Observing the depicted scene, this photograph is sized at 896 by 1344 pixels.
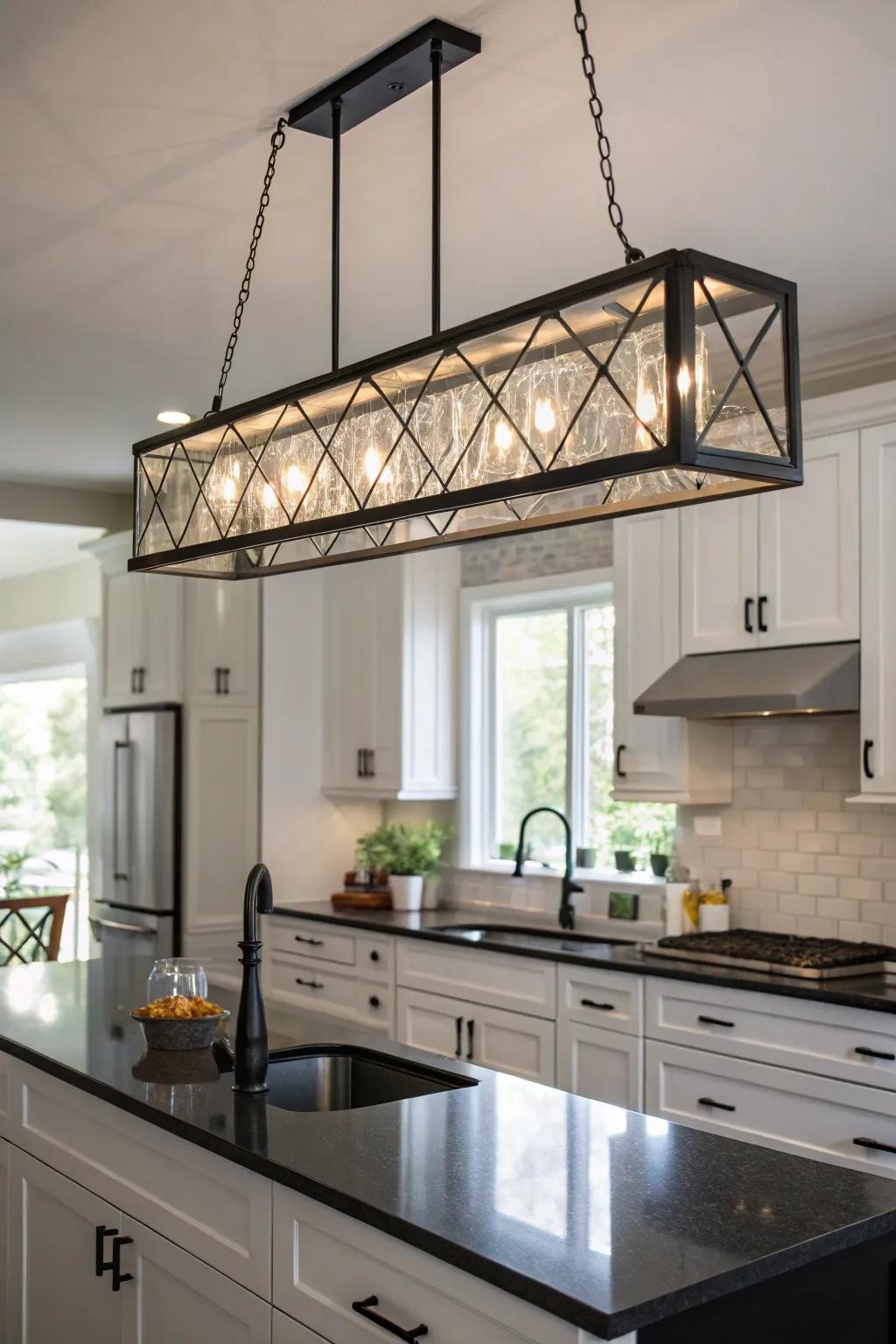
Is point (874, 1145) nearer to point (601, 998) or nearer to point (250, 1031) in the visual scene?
point (601, 998)

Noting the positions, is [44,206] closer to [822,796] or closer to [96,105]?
[96,105]

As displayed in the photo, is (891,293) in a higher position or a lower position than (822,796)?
higher

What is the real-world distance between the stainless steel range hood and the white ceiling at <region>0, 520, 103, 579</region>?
11.8 feet

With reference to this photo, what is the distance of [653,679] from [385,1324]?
2904 mm

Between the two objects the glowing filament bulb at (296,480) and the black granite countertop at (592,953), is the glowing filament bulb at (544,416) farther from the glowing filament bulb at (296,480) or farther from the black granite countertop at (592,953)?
the black granite countertop at (592,953)

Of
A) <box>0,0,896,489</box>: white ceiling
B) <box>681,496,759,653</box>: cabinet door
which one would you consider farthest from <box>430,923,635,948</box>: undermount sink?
<box>0,0,896,489</box>: white ceiling

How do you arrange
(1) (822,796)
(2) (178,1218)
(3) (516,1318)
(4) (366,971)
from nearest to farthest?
(3) (516,1318) → (2) (178,1218) → (1) (822,796) → (4) (366,971)

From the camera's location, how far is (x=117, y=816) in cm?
638

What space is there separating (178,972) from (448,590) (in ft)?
10.2

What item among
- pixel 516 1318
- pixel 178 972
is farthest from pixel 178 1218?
pixel 516 1318

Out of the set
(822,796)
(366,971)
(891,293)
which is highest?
(891,293)

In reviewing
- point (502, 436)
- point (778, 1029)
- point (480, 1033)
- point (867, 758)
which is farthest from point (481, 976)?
point (502, 436)

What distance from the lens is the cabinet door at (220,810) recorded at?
5980 millimetres

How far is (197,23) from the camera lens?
7.86 feet
